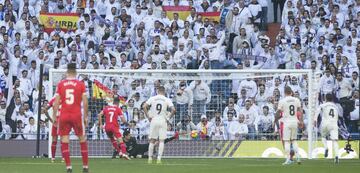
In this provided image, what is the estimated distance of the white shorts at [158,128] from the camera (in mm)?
30406

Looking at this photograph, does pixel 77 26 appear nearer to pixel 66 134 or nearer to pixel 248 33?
pixel 248 33

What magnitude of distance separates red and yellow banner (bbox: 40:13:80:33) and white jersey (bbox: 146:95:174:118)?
31.7 ft

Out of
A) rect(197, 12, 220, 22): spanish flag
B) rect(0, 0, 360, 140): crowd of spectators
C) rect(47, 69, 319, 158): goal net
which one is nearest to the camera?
rect(47, 69, 319, 158): goal net

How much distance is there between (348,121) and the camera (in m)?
36.5

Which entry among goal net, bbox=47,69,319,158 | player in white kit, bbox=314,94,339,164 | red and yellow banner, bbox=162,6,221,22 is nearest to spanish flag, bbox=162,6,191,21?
red and yellow banner, bbox=162,6,221,22

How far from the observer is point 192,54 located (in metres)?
38.2

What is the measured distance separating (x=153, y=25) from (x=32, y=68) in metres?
4.59

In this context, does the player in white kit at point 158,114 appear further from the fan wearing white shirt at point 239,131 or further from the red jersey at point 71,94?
the red jersey at point 71,94

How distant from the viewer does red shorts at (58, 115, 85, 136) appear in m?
23.8

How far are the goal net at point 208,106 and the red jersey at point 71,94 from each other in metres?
10.7

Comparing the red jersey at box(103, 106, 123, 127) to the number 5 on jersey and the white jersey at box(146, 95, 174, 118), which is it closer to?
the white jersey at box(146, 95, 174, 118)

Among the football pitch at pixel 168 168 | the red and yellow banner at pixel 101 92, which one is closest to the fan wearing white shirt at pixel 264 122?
the red and yellow banner at pixel 101 92

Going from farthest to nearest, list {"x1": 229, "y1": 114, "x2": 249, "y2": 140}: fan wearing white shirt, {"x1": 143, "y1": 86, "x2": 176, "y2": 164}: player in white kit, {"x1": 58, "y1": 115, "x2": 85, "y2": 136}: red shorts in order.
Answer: {"x1": 229, "y1": 114, "x2": 249, "y2": 140}: fan wearing white shirt → {"x1": 143, "y1": 86, "x2": 176, "y2": 164}: player in white kit → {"x1": 58, "y1": 115, "x2": 85, "y2": 136}: red shorts

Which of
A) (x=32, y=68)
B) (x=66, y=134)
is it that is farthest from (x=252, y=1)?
(x=66, y=134)
